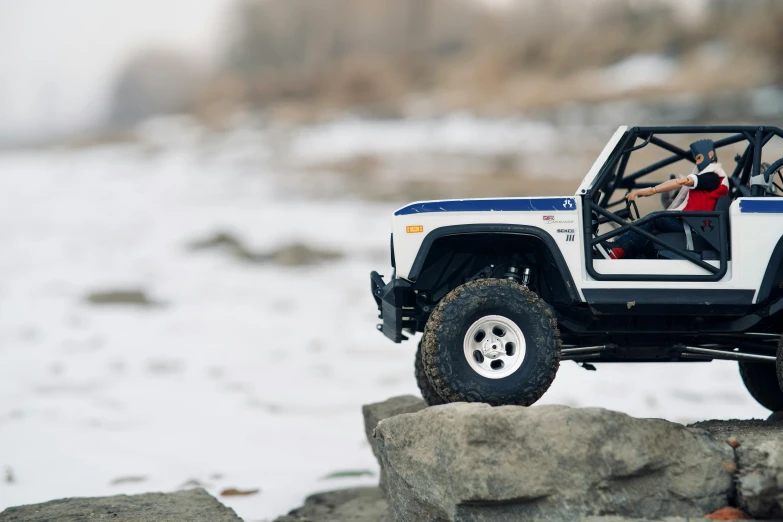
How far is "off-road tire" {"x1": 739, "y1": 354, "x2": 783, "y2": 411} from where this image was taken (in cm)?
707

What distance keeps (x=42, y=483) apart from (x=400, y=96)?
38.1 metres

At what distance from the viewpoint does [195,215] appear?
28266 mm

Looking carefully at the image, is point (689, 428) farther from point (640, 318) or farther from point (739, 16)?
point (739, 16)

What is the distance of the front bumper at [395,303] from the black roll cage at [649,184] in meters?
1.28

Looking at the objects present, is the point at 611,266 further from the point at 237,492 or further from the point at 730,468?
the point at 237,492

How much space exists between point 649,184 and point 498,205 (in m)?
2.08

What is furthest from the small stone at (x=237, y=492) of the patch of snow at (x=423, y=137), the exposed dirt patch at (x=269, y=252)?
the patch of snow at (x=423, y=137)

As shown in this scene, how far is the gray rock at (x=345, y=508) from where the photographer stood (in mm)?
7816

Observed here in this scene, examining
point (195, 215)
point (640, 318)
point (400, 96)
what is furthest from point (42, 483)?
point (400, 96)

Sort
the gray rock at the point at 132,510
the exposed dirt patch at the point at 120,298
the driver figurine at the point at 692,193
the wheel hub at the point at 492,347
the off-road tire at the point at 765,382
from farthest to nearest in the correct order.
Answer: the exposed dirt patch at the point at 120,298
the off-road tire at the point at 765,382
the gray rock at the point at 132,510
the driver figurine at the point at 692,193
the wheel hub at the point at 492,347

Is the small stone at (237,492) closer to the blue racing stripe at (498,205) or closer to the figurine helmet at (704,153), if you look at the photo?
the blue racing stripe at (498,205)

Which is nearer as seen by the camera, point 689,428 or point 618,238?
point 689,428

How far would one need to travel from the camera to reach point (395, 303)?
19.1 feet

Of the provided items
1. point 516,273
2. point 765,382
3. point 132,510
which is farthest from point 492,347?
point 132,510
